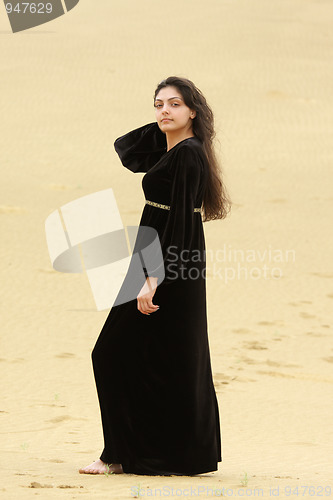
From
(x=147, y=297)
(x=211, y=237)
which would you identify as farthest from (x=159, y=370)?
(x=211, y=237)

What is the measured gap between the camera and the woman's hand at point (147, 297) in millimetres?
3777

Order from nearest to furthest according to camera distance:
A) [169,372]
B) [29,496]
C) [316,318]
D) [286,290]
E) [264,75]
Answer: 1. [29,496]
2. [169,372]
3. [316,318]
4. [286,290]
5. [264,75]

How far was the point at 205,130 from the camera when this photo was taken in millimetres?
4039

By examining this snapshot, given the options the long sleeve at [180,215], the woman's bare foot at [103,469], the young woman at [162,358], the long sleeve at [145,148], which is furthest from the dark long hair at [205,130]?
the woman's bare foot at [103,469]

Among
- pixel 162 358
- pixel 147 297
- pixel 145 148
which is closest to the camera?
pixel 147 297

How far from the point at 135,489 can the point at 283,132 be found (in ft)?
62.7

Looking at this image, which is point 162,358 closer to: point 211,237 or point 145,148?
point 145,148

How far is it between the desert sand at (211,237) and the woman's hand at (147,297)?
79cm

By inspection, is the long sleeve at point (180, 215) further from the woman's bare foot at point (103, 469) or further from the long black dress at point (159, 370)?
the woman's bare foot at point (103, 469)

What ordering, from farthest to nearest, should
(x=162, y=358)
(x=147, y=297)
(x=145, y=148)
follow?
(x=145, y=148) < (x=162, y=358) < (x=147, y=297)

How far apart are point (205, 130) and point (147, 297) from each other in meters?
0.89

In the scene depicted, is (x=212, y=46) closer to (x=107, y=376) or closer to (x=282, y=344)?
(x=282, y=344)

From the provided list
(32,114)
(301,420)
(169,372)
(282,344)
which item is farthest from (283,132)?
(169,372)

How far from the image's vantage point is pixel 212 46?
103 feet
